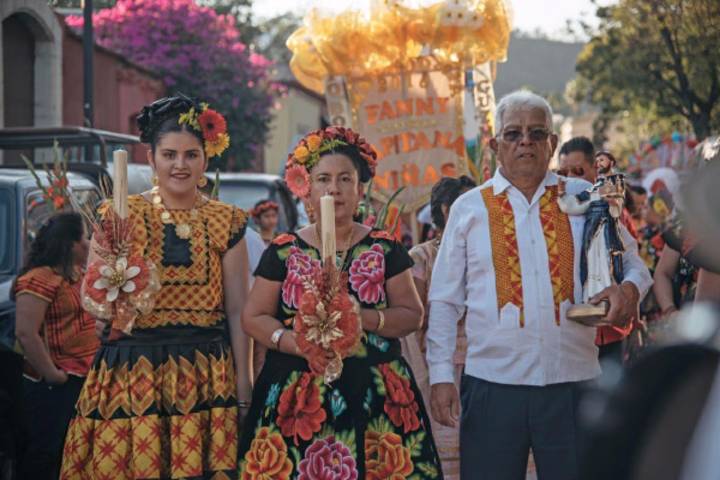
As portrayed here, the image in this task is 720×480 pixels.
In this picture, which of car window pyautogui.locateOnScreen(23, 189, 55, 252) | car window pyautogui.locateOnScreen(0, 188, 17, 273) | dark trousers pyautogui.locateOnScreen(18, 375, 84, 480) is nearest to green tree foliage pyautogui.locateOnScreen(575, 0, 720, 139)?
car window pyautogui.locateOnScreen(23, 189, 55, 252)

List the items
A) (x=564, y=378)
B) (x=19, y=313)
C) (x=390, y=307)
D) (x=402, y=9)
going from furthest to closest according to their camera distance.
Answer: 1. (x=402, y=9)
2. (x=19, y=313)
3. (x=390, y=307)
4. (x=564, y=378)

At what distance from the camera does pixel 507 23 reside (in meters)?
9.91

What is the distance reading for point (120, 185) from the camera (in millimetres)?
4824

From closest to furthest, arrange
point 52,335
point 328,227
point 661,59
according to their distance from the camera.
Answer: point 328,227
point 52,335
point 661,59

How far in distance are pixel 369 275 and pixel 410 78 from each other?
5.37m

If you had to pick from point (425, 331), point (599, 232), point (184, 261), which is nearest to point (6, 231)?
point (425, 331)

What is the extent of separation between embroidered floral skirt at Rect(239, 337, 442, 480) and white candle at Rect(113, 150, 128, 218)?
830 mm

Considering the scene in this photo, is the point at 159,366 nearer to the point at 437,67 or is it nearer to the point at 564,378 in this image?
the point at 564,378

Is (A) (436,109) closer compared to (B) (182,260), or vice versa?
(B) (182,260)

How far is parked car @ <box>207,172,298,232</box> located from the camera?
1355 cm

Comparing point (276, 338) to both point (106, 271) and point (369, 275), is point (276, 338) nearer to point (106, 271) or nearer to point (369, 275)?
point (369, 275)

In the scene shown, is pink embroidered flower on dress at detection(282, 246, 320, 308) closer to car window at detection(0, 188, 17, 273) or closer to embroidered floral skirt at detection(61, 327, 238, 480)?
Result: embroidered floral skirt at detection(61, 327, 238, 480)

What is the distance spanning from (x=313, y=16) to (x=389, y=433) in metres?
5.85

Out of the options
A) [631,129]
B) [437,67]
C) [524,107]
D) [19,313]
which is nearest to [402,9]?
[437,67]
